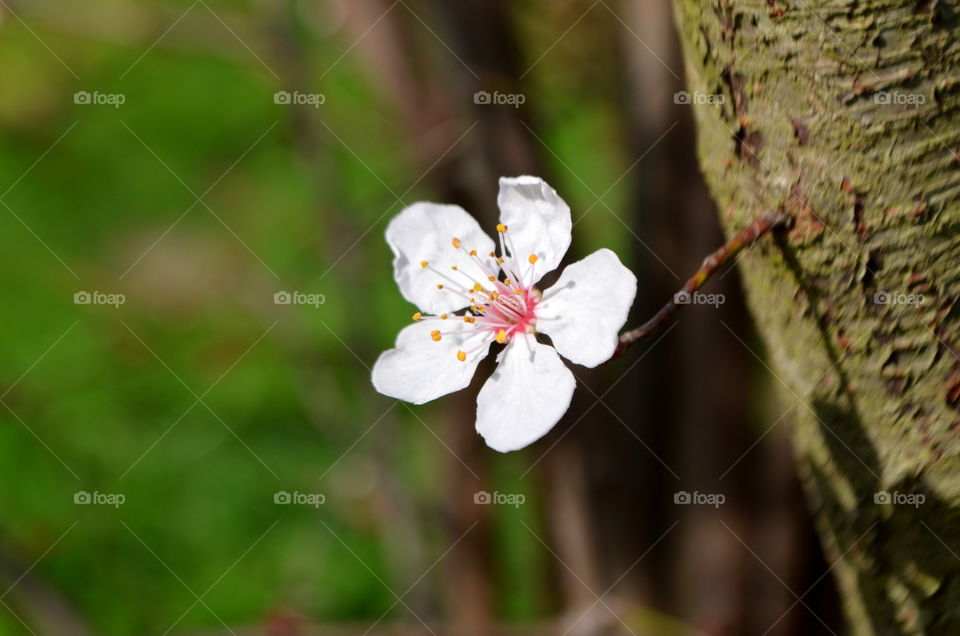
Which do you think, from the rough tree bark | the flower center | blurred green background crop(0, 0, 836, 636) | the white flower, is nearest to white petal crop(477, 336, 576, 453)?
the white flower

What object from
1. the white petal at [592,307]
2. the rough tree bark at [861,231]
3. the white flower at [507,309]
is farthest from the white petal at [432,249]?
the rough tree bark at [861,231]

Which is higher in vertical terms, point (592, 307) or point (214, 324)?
point (214, 324)

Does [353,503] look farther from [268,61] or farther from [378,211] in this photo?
[268,61]

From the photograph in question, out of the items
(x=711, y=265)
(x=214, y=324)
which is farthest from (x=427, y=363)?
(x=214, y=324)

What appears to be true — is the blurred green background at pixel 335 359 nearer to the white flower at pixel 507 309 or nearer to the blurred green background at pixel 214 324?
the blurred green background at pixel 214 324

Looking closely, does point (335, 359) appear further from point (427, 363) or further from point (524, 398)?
point (524, 398)

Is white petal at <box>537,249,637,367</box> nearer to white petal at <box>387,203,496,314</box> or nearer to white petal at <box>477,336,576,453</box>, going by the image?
→ white petal at <box>477,336,576,453</box>
